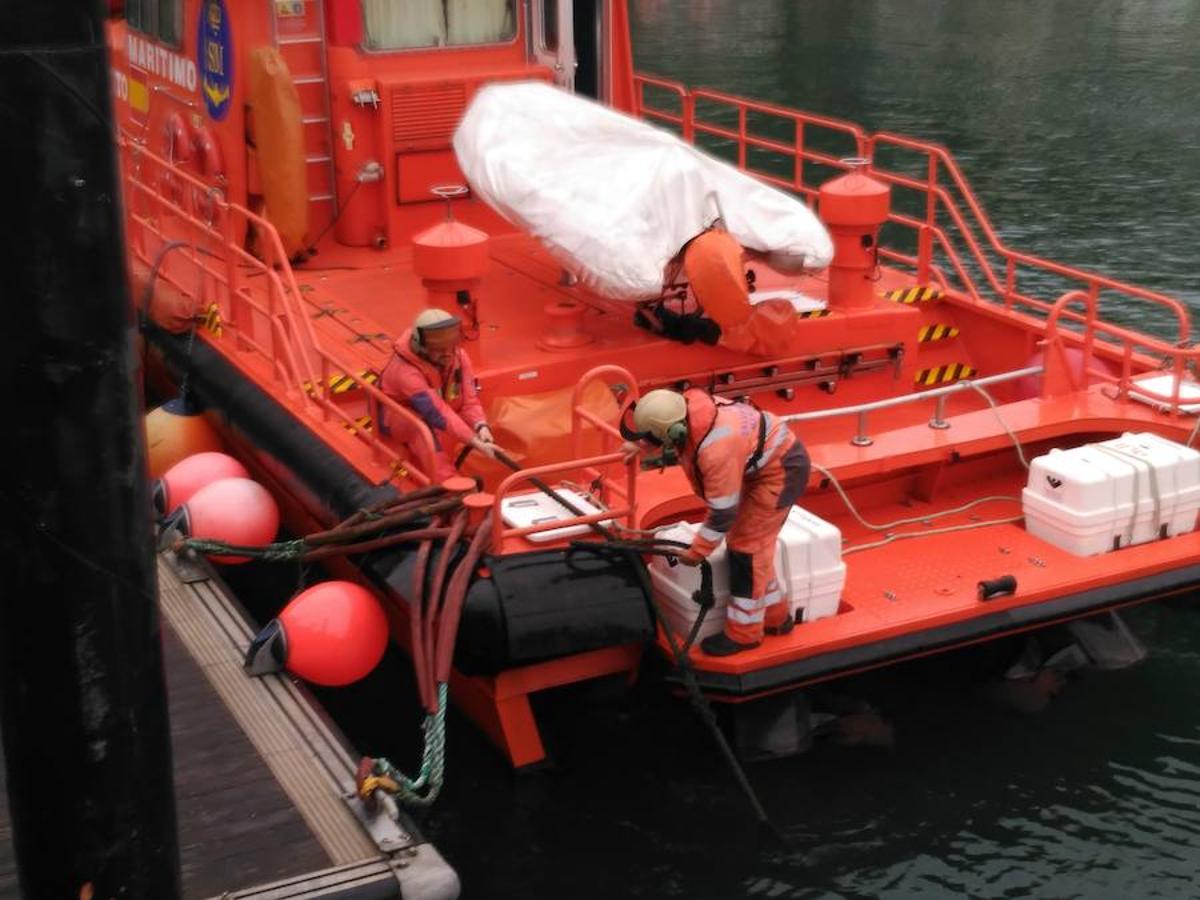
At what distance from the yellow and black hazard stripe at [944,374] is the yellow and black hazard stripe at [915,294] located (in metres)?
0.38

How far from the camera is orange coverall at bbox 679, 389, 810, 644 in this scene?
18.7 ft

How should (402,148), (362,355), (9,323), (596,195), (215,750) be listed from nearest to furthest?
(9,323)
(215,750)
(596,195)
(362,355)
(402,148)

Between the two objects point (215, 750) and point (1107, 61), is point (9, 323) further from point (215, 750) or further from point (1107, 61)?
point (1107, 61)

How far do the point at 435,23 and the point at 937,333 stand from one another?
331 cm

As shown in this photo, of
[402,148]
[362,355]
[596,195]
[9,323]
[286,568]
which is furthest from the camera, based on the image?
[402,148]

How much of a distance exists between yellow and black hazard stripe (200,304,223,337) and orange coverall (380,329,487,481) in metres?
1.98

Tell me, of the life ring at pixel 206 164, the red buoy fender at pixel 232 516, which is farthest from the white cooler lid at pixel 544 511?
the life ring at pixel 206 164

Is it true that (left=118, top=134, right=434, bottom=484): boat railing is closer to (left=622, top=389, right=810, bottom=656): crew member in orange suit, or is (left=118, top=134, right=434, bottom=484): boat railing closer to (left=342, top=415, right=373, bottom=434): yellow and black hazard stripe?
(left=342, top=415, right=373, bottom=434): yellow and black hazard stripe

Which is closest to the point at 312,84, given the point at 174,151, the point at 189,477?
the point at 174,151

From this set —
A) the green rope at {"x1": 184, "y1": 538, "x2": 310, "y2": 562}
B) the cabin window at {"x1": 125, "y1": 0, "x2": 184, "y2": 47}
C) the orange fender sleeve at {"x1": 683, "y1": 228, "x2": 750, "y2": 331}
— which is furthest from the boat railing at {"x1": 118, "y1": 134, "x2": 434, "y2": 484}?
the orange fender sleeve at {"x1": 683, "y1": 228, "x2": 750, "y2": 331}

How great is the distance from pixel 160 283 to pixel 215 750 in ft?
12.4

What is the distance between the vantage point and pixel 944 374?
8.80 meters

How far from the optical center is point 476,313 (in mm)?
7344

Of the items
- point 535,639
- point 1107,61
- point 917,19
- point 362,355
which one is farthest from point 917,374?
point 917,19
